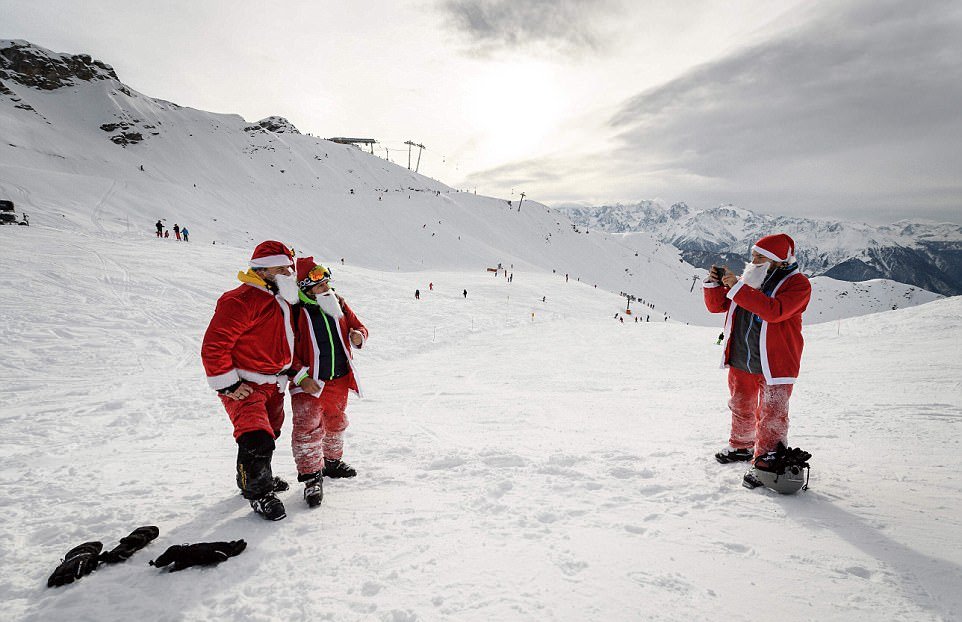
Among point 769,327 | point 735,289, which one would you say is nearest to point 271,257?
point 735,289

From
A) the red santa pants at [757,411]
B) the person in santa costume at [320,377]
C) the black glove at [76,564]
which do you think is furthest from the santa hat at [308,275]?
the red santa pants at [757,411]

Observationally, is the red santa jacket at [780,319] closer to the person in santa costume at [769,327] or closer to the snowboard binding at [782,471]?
the person in santa costume at [769,327]

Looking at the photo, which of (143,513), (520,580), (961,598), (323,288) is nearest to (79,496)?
(143,513)

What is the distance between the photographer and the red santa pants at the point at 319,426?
394 centimetres

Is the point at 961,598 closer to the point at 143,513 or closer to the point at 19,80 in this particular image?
the point at 143,513

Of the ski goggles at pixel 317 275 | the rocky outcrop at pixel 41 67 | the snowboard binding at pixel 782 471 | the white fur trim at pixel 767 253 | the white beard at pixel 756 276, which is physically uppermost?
the rocky outcrop at pixel 41 67

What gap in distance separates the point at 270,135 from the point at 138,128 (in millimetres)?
20803

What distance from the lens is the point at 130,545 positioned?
9.67 ft

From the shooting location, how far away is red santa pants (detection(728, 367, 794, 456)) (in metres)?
3.98

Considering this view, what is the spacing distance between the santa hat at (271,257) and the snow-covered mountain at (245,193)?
3277cm

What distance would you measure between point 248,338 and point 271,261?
71cm

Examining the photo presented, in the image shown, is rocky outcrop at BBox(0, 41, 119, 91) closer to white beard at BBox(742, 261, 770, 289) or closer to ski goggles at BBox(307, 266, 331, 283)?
ski goggles at BBox(307, 266, 331, 283)

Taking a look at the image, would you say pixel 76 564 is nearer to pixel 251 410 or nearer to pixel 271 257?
pixel 251 410

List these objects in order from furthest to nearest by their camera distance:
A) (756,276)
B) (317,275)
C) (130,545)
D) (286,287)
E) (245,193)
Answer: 1. (245,193)
2. (317,275)
3. (756,276)
4. (286,287)
5. (130,545)
